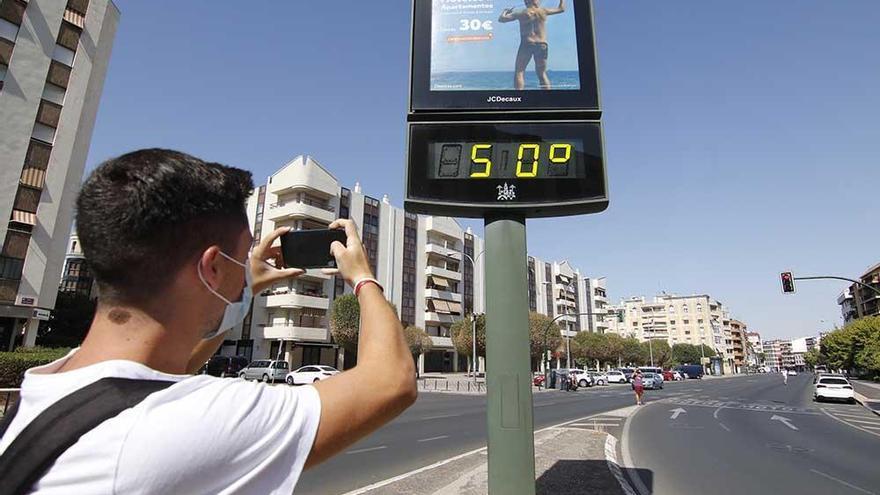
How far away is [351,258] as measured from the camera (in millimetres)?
1617

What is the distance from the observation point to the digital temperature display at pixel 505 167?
4336 millimetres

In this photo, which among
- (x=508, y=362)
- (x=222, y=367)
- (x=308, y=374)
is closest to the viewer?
(x=508, y=362)

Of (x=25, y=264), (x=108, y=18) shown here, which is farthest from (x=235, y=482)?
(x=108, y=18)

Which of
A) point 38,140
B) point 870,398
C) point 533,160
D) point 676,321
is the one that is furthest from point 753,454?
point 676,321

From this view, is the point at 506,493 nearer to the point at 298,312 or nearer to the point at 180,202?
the point at 180,202

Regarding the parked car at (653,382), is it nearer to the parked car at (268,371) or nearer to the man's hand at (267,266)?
the parked car at (268,371)

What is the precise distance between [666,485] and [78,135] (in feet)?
108

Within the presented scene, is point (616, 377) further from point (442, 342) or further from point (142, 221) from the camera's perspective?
point (142, 221)

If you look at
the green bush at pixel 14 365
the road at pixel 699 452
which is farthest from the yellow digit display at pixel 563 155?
the green bush at pixel 14 365

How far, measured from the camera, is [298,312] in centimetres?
4362

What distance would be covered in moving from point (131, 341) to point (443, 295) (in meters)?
57.3

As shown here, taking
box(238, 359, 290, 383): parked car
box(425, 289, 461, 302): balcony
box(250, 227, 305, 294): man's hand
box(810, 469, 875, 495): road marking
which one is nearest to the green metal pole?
box(250, 227, 305, 294): man's hand

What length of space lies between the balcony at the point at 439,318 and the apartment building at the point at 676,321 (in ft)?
247

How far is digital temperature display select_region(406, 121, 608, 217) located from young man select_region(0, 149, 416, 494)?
119 inches
